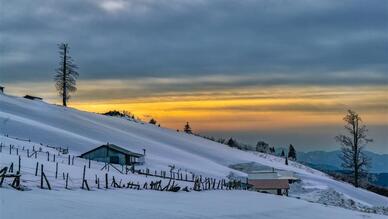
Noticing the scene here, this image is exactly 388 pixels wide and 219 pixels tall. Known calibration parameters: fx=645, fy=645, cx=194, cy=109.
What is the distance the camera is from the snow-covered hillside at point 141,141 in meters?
85.1

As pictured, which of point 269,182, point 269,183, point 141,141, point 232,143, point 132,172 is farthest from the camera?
point 232,143

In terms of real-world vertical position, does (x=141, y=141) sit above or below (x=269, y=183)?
above

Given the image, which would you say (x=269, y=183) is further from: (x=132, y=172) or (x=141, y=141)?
(x=141, y=141)

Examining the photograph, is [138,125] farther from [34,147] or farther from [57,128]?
[34,147]

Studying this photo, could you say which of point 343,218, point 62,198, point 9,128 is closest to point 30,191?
point 62,198

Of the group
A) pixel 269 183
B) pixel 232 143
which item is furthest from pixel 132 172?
pixel 232 143

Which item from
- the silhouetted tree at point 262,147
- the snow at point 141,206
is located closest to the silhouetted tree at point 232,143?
the silhouetted tree at point 262,147

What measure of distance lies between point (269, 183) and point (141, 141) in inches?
1361

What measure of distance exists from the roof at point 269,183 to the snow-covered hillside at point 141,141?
6.10ft

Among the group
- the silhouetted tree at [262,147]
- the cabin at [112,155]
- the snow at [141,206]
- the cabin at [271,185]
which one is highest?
the silhouetted tree at [262,147]

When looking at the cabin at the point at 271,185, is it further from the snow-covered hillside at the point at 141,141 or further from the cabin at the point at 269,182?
the snow-covered hillside at the point at 141,141

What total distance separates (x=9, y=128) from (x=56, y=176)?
148 ft

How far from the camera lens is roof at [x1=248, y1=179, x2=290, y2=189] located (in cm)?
8031

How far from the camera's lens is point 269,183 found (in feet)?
271
